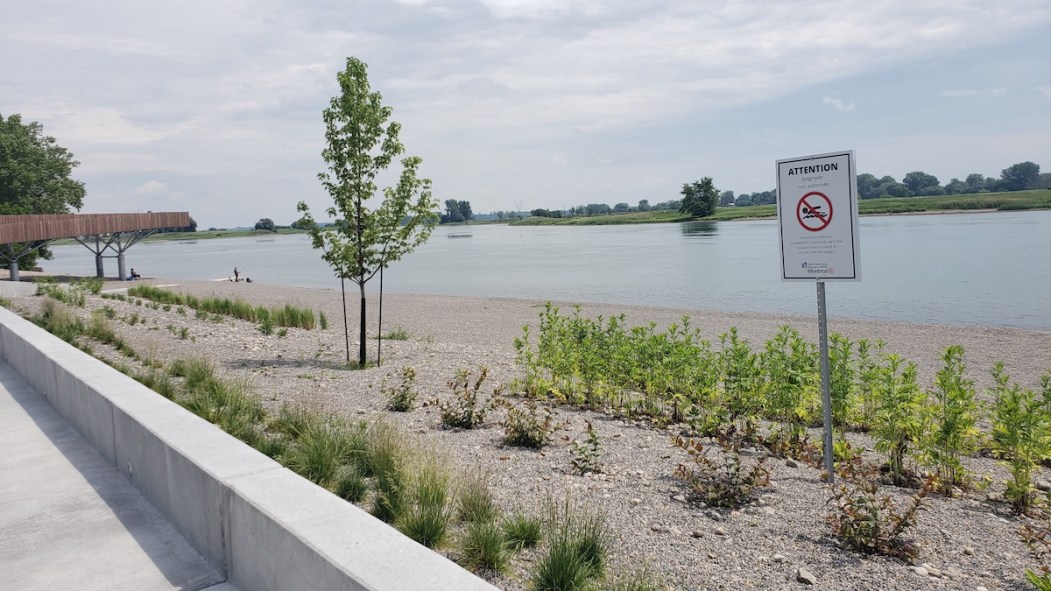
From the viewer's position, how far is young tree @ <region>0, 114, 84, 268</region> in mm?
58000

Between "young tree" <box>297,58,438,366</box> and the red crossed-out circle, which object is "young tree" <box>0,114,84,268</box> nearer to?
"young tree" <box>297,58,438,366</box>

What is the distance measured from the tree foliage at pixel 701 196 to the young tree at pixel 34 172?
13084 cm

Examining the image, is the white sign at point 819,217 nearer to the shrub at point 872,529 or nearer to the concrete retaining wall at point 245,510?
the shrub at point 872,529

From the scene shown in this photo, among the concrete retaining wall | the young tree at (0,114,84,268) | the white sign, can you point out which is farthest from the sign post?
the young tree at (0,114,84,268)

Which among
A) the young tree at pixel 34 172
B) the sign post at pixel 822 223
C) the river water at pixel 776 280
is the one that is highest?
the young tree at pixel 34 172

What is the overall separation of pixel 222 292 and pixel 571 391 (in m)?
34.3

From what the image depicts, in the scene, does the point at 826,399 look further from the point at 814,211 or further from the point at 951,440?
the point at 814,211

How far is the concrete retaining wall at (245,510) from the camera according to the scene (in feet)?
8.75

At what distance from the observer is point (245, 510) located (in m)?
3.26

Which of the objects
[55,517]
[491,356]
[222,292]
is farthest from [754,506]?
[222,292]

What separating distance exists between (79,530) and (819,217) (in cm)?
544

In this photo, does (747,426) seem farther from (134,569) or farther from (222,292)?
(222,292)

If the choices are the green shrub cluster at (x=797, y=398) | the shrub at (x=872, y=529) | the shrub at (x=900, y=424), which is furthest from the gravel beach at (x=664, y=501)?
the shrub at (x=900, y=424)

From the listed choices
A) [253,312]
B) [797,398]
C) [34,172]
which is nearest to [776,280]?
[253,312]
